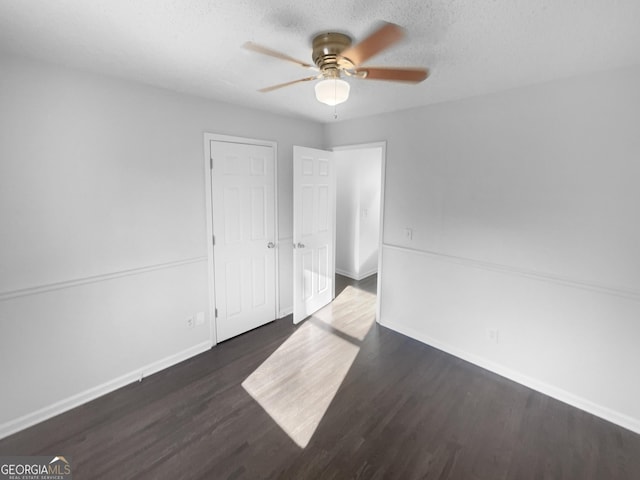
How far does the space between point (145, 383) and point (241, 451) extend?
1.16 metres

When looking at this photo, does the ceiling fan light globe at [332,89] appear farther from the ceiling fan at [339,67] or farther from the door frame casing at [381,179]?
the door frame casing at [381,179]

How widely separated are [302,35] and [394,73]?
519mm

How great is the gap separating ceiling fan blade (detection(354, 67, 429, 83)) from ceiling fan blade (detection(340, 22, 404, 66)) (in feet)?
0.20

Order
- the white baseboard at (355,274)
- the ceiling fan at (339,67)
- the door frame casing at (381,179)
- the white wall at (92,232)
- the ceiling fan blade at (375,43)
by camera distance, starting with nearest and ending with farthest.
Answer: the ceiling fan blade at (375,43) → the ceiling fan at (339,67) → the white wall at (92,232) → the door frame casing at (381,179) → the white baseboard at (355,274)

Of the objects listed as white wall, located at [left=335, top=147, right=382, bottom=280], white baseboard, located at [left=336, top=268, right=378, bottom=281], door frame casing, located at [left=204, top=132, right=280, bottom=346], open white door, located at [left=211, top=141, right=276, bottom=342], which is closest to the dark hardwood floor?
door frame casing, located at [left=204, top=132, right=280, bottom=346]

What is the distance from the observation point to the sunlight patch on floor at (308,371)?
85.5 inches

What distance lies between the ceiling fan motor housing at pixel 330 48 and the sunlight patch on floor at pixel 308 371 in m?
2.22

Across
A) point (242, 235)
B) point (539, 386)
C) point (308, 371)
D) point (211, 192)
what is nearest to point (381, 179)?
point (242, 235)

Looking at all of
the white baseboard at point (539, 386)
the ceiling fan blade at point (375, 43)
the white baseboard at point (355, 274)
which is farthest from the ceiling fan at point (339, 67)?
the white baseboard at point (355, 274)

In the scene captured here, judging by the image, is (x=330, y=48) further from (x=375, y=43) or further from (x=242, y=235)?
(x=242, y=235)

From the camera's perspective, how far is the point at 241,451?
1883 mm

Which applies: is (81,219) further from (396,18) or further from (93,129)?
(396,18)

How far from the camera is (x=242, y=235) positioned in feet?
10.5

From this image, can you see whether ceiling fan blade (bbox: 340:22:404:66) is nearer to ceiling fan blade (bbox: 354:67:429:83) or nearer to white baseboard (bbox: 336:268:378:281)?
ceiling fan blade (bbox: 354:67:429:83)
